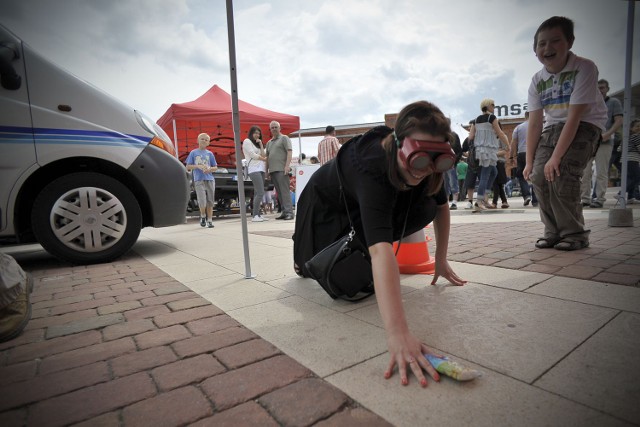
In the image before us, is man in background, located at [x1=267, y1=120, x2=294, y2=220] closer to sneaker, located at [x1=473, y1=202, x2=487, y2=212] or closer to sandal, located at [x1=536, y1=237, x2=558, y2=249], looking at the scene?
sneaker, located at [x1=473, y1=202, x2=487, y2=212]

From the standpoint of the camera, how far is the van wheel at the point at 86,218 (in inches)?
114

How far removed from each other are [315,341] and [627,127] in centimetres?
432

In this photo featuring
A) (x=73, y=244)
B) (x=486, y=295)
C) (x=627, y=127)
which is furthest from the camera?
(x=627, y=127)

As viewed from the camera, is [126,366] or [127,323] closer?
[126,366]

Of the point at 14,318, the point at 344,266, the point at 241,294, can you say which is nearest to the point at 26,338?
the point at 14,318

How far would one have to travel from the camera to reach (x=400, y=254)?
2428 millimetres

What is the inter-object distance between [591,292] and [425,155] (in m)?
1.24

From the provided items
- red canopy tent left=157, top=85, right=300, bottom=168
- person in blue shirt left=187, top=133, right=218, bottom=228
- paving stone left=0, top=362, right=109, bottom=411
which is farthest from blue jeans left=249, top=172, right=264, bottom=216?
paving stone left=0, top=362, right=109, bottom=411

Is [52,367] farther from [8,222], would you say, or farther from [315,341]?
[8,222]

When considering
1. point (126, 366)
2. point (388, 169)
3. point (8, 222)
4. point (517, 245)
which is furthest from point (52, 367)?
point (517, 245)

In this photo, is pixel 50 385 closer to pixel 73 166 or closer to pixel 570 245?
pixel 73 166

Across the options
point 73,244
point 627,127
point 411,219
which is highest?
point 627,127

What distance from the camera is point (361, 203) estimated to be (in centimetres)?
138

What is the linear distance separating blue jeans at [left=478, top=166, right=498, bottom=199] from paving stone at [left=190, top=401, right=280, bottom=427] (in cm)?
619
